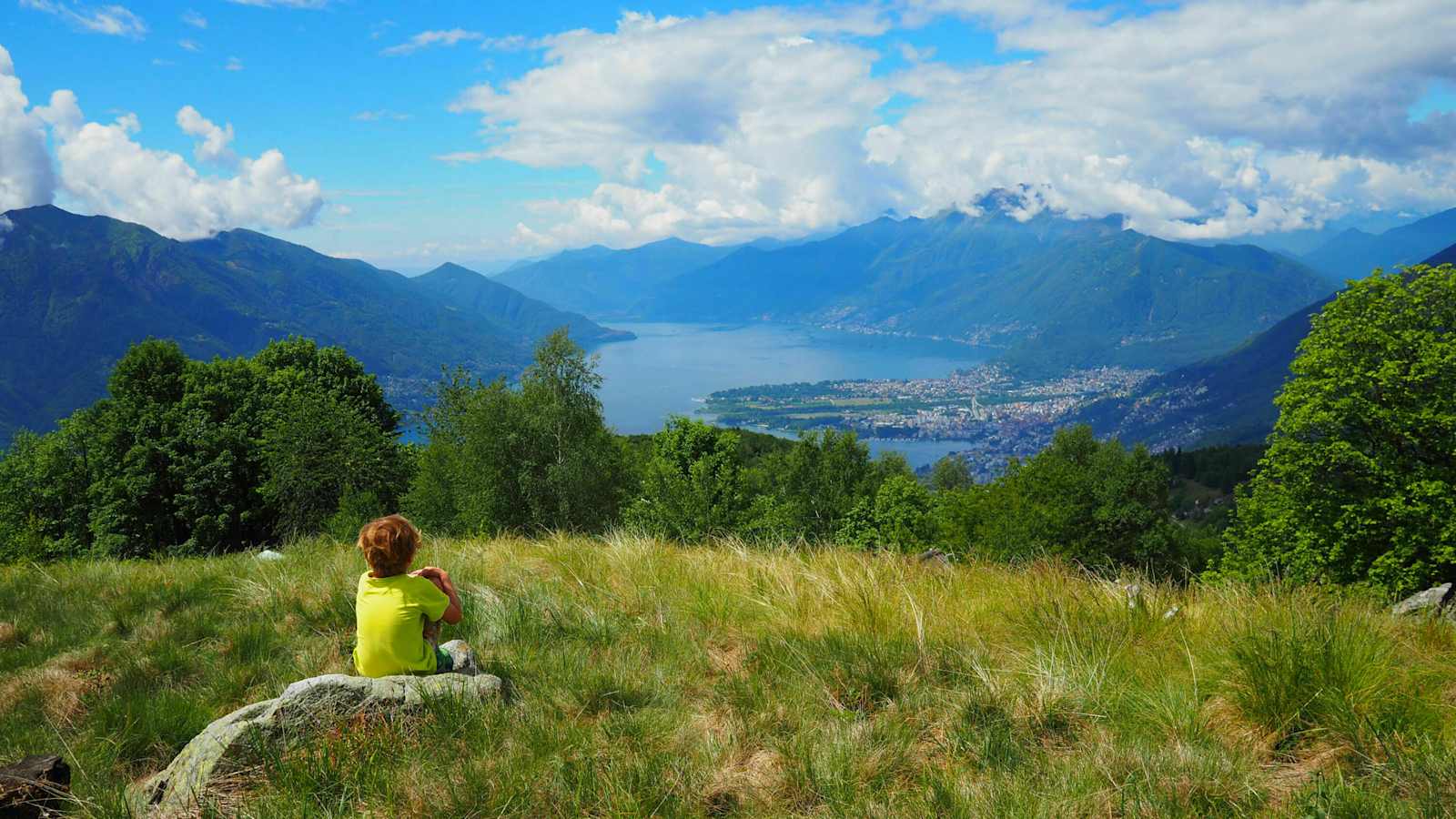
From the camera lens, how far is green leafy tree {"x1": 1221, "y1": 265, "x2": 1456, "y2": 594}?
58.3 ft

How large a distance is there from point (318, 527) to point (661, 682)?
102ft

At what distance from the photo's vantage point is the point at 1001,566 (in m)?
8.09

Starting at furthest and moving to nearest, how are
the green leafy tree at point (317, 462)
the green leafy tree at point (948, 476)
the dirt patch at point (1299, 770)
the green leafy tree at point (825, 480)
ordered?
the green leafy tree at point (948, 476) < the green leafy tree at point (825, 480) < the green leafy tree at point (317, 462) < the dirt patch at point (1299, 770)

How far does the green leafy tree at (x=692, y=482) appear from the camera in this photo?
3669 cm

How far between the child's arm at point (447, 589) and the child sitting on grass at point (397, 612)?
0.04 ft

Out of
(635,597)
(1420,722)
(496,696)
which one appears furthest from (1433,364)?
(496,696)

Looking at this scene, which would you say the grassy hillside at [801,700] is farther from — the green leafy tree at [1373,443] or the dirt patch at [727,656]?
the green leafy tree at [1373,443]

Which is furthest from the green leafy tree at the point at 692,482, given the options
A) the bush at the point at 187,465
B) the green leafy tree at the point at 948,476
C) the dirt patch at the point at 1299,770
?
the green leafy tree at the point at 948,476

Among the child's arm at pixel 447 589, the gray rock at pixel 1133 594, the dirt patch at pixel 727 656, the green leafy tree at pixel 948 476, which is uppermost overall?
the child's arm at pixel 447 589

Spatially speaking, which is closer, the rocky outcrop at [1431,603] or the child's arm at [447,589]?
the child's arm at [447,589]

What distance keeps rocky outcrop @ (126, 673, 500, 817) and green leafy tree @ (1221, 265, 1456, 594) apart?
20.5 metres

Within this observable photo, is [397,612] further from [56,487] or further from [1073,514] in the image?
[1073,514]

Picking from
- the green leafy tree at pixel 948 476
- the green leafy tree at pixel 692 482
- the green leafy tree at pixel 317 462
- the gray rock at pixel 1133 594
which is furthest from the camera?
the green leafy tree at pixel 948 476

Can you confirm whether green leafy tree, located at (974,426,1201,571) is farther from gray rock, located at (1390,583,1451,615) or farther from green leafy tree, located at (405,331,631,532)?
gray rock, located at (1390,583,1451,615)
